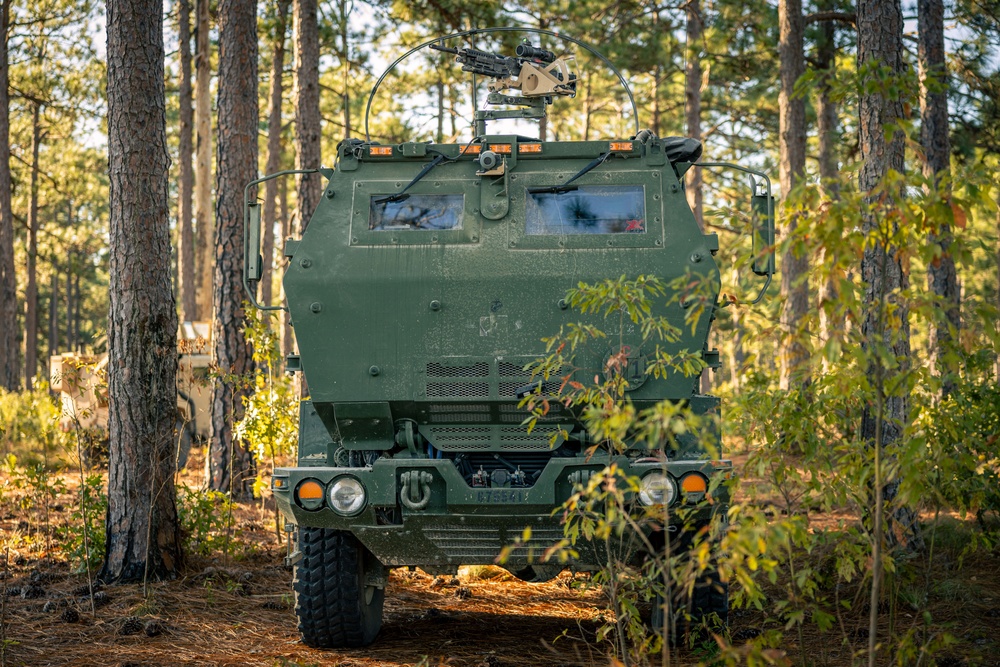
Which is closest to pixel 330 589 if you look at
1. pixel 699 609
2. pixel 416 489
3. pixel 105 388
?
pixel 416 489

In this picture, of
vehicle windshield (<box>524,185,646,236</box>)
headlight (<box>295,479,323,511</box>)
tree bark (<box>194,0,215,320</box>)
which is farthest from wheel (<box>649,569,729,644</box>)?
tree bark (<box>194,0,215,320</box>)

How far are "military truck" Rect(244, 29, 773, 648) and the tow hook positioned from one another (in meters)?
→ 0.01

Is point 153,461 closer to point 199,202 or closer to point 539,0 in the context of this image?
Result: point 199,202

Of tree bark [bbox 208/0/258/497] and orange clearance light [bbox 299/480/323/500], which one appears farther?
tree bark [bbox 208/0/258/497]

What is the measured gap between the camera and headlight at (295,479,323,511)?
5.45m

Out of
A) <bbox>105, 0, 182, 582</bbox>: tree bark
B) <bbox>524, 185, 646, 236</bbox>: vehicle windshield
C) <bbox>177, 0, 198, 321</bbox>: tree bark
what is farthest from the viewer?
<bbox>177, 0, 198, 321</bbox>: tree bark

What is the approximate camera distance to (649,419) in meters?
3.68

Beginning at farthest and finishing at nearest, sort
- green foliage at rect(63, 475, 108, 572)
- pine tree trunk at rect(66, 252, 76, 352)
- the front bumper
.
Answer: pine tree trunk at rect(66, 252, 76, 352)
green foliage at rect(63, 475, 108, 572)
the front bumper

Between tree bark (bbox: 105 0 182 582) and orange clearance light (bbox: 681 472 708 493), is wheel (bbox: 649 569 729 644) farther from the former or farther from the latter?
tree bark (bbox: 105 0 182 582)

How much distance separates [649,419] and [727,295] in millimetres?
1079

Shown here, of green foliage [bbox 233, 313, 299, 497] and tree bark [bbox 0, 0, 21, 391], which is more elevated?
tree bark [bbox 0, 0, 21, 391]

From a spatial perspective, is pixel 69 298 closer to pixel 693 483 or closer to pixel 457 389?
pixel 457 389

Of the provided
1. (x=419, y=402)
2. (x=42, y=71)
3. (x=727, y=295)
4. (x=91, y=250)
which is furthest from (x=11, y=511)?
(x=91, y=250)

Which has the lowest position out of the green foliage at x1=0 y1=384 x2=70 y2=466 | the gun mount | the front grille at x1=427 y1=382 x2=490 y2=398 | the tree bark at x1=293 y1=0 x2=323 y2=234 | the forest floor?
the forest floor
